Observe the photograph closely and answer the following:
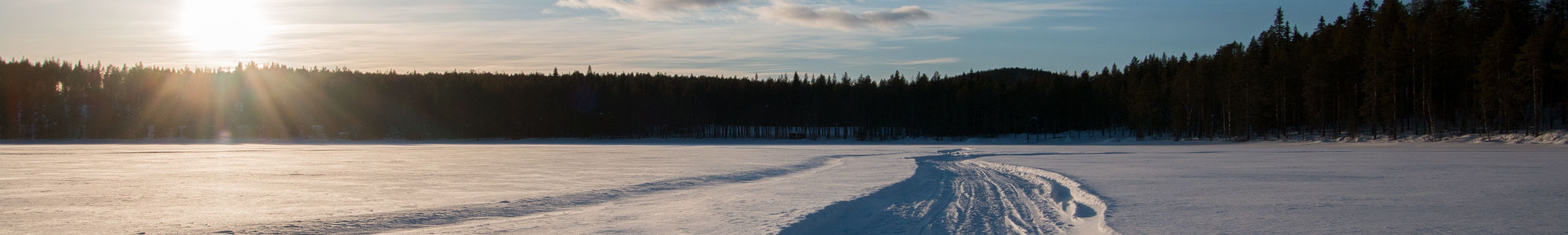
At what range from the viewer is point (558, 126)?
8944 centimetres

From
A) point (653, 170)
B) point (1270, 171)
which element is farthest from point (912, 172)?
point (1270, 171)

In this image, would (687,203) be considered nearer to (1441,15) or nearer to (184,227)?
(184,227)

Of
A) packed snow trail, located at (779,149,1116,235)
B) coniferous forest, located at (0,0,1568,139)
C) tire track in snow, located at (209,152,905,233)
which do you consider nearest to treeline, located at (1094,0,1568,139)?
coniferous forest, located at (0,0,1568,139)

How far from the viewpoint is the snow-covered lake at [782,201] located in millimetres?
7871

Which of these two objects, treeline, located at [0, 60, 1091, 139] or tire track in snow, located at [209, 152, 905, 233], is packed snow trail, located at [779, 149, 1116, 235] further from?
treeline, located at [0, 60, 1091, 139]

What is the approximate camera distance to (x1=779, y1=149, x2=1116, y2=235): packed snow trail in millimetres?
7992

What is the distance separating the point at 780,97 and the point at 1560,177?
3425 inches

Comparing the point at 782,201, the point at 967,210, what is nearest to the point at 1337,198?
the point at 967,210

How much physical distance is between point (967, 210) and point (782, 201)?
7.71ft

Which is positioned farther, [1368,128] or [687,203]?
[1368,128]

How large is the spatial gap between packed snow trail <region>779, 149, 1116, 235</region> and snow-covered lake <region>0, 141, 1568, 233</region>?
48mm

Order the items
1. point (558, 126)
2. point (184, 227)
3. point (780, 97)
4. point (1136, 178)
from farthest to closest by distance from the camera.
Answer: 1. point (780, 97)
2. point (558, 126)
3. point (1136, 178)
4. point (184, 227)

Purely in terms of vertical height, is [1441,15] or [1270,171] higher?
[1441,15]

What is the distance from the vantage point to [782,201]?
1070cm
